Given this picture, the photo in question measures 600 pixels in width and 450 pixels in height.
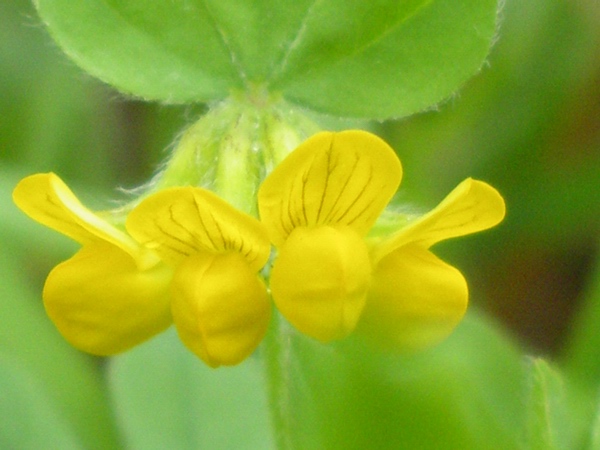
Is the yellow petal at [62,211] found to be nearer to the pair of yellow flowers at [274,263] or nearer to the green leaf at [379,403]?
the pair of yellow flowers at [274,263]

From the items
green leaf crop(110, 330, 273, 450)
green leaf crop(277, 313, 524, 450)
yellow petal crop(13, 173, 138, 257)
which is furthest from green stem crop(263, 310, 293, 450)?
green leaf crop(110, 330, 273, 450)

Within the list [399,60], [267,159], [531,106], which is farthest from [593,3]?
[267,159]

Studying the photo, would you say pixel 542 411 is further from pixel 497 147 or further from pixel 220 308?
pixel 497 147

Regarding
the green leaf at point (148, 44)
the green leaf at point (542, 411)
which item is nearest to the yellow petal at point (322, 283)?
the green leaf at point (542, 411)

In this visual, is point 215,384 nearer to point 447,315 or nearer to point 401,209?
point 401,209

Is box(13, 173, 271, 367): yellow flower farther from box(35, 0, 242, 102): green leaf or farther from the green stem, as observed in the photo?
box(35, 0, 242, 102): green leaf
